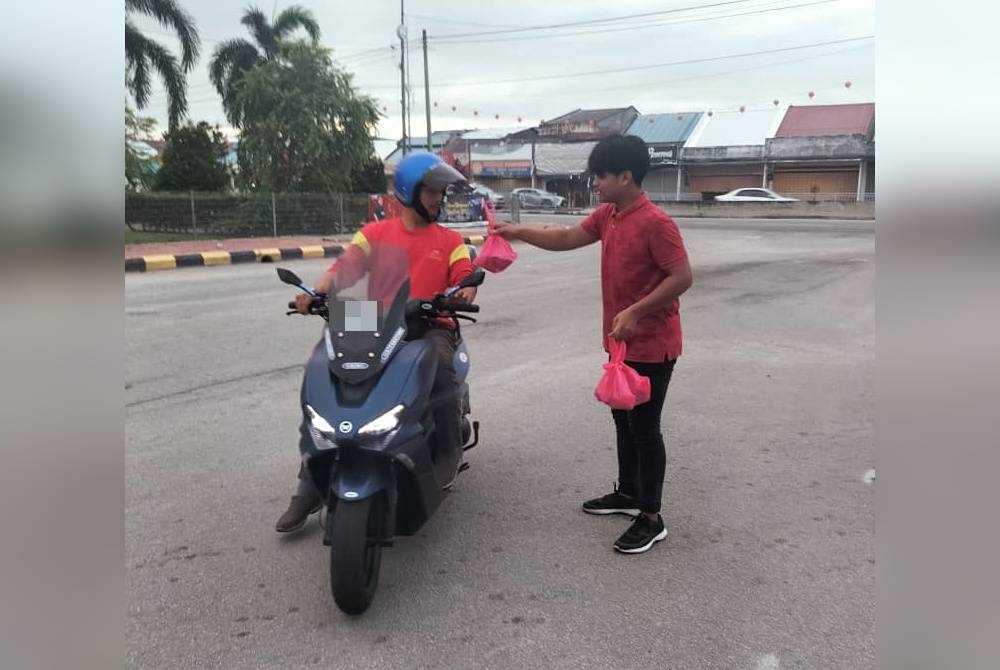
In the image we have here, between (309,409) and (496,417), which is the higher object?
(309,409)

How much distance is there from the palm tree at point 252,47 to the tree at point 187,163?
1990mm

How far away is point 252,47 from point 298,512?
26161 millimetres

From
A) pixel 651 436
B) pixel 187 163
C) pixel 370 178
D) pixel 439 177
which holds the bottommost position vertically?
pixel 651 436

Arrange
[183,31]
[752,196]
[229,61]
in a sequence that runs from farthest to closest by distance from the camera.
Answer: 1. [752,196]
2. [229,61]
3. [183,31]

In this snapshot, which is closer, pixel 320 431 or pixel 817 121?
A: pixel 320 431

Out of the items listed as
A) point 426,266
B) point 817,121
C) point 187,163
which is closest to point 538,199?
point 817,121

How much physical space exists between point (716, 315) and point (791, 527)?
571cm

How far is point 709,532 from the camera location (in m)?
3.38

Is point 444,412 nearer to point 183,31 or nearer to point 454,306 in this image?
point 454,306

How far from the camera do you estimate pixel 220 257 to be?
15.2 metres

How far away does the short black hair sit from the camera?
10.0 ft
